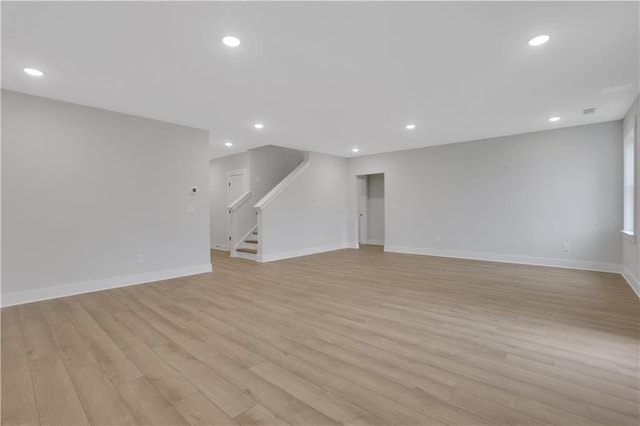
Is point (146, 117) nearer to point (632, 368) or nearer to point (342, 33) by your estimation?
point (342, 33)

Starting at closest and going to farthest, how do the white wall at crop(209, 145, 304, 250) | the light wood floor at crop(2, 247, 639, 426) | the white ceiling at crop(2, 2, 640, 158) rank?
the light wood floor at crop(2, 247, 639, 426)
the white ceiling at crop(2, 2, 640, 158)
the white wall at crop(209, 145, 304, 250)

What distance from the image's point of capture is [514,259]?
599 cm

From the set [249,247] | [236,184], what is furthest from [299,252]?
[236,184]

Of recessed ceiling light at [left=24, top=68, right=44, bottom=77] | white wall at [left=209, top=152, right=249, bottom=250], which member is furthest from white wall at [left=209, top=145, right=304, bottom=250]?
recessed ceiling light at [left=24, top=68, right=44, bottom=77]

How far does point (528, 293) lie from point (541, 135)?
3413 mm

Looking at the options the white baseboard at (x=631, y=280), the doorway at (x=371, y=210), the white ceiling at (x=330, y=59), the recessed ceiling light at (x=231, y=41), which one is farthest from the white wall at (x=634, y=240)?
the doorway at (x=371, y=210)

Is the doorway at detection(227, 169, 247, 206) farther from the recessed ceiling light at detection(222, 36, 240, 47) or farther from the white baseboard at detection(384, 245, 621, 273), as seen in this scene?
the recessed ceiling light at detection(222, 36, 240, 47)

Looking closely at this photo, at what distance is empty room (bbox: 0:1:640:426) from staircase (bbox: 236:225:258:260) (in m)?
0.08

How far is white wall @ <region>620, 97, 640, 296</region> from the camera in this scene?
383 cm

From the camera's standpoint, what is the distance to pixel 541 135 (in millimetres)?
5648

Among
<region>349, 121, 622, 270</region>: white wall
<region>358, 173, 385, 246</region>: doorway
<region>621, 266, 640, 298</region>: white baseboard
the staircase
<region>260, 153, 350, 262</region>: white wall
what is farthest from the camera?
<region>358, 173, 385, 246</region>: doorway

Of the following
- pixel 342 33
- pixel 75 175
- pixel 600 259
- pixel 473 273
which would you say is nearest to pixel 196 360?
pixel 342 33

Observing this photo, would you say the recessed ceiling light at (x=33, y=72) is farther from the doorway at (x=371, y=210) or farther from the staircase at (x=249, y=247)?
the doorway at (x=371, y=210)

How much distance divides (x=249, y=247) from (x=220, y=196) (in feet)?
7.13
